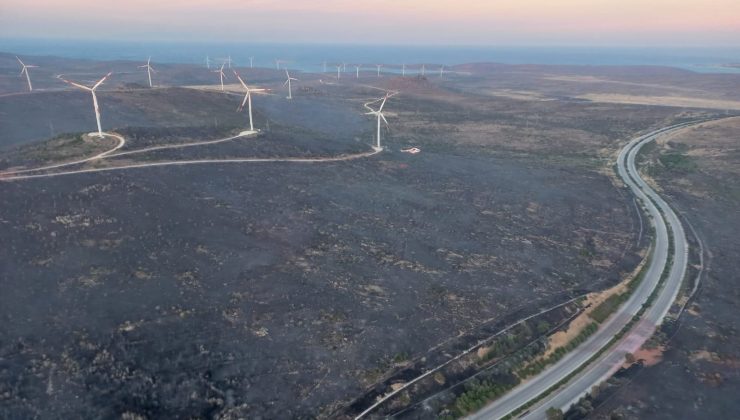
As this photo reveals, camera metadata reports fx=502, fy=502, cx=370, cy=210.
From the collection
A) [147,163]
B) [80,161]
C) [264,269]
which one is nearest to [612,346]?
[264,269]

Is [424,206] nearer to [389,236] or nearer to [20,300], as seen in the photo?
[389,236]

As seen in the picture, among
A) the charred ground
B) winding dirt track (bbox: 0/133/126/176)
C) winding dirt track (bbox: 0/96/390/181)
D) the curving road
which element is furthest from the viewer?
winding dirt track (bbox: 0/133/126/176)

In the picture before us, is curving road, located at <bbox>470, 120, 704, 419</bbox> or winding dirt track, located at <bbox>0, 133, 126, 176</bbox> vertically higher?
winding dirt track, located at <bbox>0, 133, 126, 176</bbox>

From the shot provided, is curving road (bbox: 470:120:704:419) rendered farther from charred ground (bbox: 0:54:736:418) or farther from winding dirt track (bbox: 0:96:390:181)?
winding dirt track (bbox: 0:96:390:181)

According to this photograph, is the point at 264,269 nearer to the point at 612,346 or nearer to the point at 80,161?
the point at 612,346

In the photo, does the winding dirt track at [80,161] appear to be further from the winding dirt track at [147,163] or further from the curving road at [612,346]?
the curving road at [612,346]

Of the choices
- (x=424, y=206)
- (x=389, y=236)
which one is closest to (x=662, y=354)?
(x=389, y=236)

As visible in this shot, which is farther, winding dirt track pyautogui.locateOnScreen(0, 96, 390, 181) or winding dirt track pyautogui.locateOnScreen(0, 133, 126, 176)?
winding dirt track pyautogui.locateOnScreen(0, 133, 126, 176)

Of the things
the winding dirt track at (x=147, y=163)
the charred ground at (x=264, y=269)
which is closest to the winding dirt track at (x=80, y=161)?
the winding dirt track at (x=147, y=163)

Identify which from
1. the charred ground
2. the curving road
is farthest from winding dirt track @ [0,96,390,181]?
the curving road
